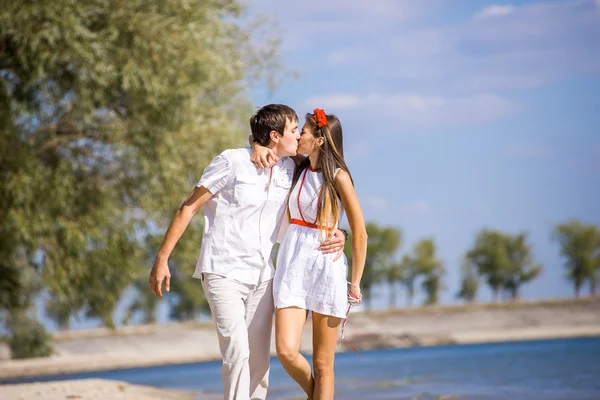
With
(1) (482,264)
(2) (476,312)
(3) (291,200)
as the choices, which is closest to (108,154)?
(3) (291,200)

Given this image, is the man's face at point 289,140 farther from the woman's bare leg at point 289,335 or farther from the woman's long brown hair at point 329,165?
the woman's bare leg at point 289,335

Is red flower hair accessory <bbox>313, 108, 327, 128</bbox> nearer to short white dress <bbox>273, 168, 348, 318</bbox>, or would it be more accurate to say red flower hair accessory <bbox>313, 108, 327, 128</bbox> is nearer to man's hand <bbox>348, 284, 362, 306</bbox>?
short white dress <bbox>273, 168, 348, 318</bbox>

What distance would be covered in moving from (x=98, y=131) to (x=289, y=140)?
853cm

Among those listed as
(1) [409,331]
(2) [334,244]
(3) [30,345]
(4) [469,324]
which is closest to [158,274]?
(2) [334,244]

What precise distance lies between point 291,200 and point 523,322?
60.1 meters

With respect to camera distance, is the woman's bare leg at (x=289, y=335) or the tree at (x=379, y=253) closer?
the woman's bare leg at (x=289, y=335)

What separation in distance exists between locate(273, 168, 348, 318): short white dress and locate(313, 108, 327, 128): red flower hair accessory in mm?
302

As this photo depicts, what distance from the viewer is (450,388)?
12961 millimetres

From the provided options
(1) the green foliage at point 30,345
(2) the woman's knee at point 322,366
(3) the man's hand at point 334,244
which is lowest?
(1) the green foliage at point 30,345

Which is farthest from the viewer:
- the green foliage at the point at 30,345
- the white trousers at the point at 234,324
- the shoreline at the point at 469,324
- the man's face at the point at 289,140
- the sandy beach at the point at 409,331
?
the shoreline at the point at 469,324

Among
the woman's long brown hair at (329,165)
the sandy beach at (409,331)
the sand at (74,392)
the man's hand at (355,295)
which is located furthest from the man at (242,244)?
the sandy beach at (409,331)

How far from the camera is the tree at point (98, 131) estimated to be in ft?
37.2

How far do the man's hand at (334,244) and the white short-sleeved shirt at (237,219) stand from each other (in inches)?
13.5

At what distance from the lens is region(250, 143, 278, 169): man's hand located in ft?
15.7
